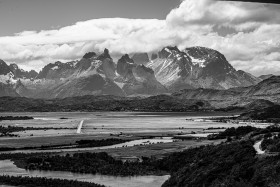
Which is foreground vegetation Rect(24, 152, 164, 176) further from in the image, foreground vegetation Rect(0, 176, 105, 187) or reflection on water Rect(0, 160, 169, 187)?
foreground vegetation Rect(0, 176, 105, 187)

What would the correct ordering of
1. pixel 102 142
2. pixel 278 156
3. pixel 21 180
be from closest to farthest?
1. pixel 278 156
2. pixel 21 180
3. pixel 102 142

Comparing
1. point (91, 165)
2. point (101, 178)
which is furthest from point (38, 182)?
point (91, 165)

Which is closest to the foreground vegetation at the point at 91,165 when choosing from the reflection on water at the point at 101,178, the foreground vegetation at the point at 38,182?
the reflection on water at the point at 101,178

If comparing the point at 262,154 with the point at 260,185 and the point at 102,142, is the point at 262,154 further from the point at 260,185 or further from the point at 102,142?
the point at 102,142

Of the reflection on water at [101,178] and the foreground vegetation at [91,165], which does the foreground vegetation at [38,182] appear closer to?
the reflection on water at [101,178]

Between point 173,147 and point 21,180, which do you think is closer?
point 21,180

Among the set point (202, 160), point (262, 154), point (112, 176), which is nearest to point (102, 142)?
point (112, 176)

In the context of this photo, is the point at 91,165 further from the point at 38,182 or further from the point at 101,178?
the point at 38,182
